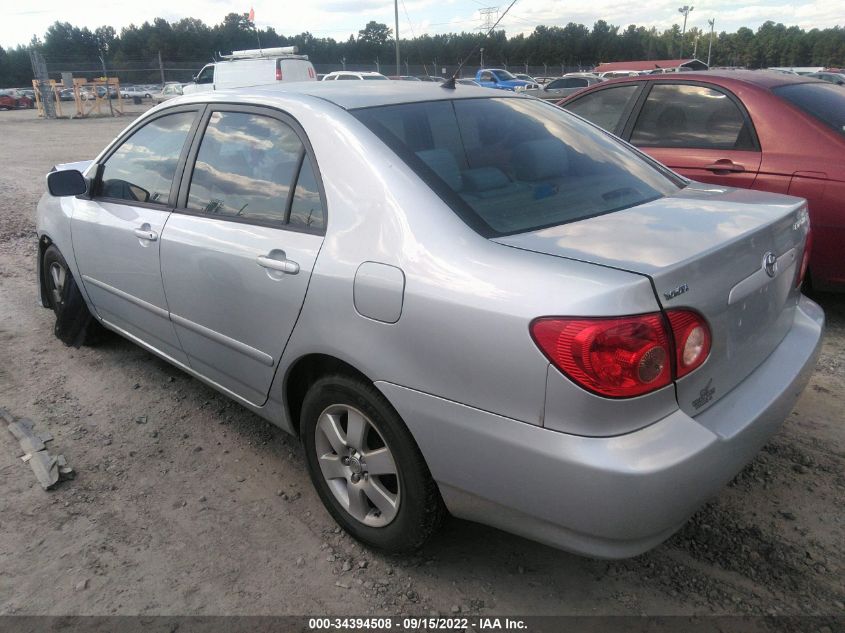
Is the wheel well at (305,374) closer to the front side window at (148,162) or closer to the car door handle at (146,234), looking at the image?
the car door handle at (146,234)

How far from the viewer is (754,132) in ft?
14.6

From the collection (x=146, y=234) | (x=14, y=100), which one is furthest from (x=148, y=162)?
(x=14, y=100)

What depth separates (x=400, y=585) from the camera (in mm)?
2346

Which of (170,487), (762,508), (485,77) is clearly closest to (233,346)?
(170,487)

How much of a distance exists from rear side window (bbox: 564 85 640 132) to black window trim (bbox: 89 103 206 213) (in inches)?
128

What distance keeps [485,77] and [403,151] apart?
3210 centimetres

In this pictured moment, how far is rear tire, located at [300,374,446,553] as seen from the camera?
218 centimetres

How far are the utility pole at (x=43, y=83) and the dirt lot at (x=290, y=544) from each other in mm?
29458

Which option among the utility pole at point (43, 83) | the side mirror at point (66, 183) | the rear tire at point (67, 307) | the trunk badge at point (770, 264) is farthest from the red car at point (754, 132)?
the utility pole at point (43, 83)

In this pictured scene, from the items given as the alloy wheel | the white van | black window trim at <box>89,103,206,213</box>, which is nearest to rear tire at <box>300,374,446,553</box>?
the alloy wheel

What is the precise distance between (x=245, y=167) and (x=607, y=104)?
3695mm

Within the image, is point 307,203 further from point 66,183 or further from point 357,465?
point 66,183

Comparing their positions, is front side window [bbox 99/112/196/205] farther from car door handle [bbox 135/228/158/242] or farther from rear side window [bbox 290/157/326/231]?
rear side window [bbox 290/157/326/231]

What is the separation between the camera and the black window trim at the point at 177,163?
10.3 ft
